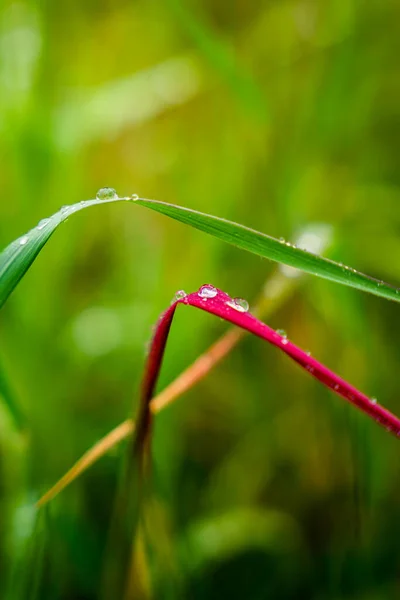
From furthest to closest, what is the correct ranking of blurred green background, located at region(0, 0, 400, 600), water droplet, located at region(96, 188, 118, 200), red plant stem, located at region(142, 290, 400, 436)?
1. blurred green background, located at region(0, 0, 400, 600)
2. water droplet, located at region(96, 188, 118, 200)
3. red plant stem, located at region(142, 290, 400, 436)

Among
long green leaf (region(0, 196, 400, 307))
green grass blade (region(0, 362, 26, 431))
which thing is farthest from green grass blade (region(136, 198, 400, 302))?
green grass blade (region(0, 362, 26, 431))

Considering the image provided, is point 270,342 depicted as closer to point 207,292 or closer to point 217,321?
point 207,292

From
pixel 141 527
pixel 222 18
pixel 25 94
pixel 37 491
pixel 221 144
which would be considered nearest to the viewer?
pixel 141 527

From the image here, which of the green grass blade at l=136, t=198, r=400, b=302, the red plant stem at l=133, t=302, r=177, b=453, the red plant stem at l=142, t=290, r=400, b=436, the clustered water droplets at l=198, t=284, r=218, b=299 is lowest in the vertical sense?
the red plant stem at l=133, t=302, r=177, b=453

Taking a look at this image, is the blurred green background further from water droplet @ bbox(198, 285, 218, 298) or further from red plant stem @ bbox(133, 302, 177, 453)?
water droplet @ bbox(198, 285, 218, 298)

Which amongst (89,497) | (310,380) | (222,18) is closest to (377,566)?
(310,380)

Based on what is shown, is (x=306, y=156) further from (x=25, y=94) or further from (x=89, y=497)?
(x=89, y=497)

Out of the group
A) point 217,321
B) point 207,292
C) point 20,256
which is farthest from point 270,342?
point 217,321
